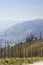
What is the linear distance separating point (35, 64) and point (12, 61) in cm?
281

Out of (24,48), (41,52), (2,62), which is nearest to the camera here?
(2,62)

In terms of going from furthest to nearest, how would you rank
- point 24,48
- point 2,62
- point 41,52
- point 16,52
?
1. point 24,48
2. point 16,52
3. point 41,52
4. point 2,62

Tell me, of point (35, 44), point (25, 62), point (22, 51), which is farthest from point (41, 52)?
point (25, 62)

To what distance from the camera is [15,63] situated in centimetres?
2588

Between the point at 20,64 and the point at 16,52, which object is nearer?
the point at 20,64

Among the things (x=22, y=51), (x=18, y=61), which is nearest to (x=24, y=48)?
(x=22, y=51)

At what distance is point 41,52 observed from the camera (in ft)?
208

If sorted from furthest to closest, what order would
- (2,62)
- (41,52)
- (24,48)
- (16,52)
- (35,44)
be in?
(35,44)
(24,48)
(16,52)
(41,52)
(2,62)

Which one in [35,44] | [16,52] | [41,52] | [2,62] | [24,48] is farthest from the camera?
[35,44]

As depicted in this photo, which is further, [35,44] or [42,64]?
[35,44]

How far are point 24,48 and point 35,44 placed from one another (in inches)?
255

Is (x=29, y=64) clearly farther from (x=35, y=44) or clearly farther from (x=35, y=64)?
(x=35, y=44)

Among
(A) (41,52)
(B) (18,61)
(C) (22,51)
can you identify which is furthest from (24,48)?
(B) (18,61)

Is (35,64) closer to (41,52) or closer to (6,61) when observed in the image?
(6,61)
